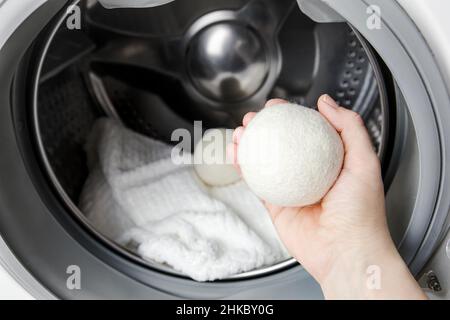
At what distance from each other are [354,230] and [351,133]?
113 mm

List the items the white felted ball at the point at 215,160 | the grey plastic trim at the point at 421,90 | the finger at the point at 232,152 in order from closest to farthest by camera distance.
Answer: the grey plastic trim at the point at 421,90 < the finger at the point at 232,152 < the white felted ball at the point at 215,160

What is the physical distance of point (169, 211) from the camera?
85cm

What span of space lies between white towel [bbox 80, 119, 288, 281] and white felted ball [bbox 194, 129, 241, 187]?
0.05 feet

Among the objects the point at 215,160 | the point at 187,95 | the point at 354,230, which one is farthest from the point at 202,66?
the point at 354,230

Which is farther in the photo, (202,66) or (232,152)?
(202,66)

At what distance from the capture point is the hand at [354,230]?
596mm

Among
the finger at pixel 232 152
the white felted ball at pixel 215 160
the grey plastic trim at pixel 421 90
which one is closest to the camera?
the grey plastic trim at pixel 421 90

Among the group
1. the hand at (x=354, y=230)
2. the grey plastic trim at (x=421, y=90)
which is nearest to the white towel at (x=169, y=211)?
the hand at (x=354, y=230)

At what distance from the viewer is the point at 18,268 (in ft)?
2.23

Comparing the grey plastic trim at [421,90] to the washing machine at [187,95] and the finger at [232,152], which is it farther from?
the finger at [232,152]

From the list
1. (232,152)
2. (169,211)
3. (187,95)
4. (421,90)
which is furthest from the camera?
(187,95)

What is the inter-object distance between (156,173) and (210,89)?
19 centimetres

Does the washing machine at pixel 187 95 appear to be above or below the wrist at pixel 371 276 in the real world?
above

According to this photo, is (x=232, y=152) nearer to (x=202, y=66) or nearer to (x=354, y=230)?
(x=354, y=230)
